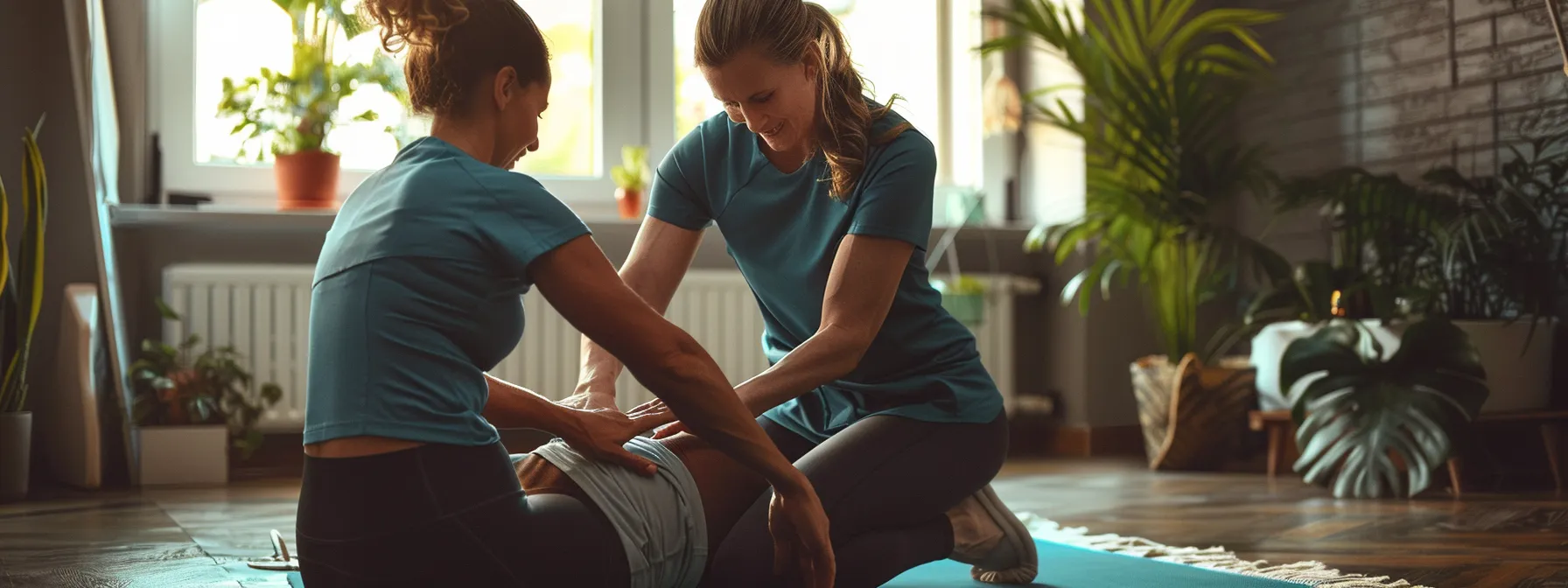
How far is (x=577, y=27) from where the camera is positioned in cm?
448

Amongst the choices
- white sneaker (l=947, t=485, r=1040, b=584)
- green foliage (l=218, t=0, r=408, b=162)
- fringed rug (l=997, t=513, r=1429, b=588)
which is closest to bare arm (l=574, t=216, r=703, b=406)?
white sneaker (l=947, t=485, r=1040, b=584)

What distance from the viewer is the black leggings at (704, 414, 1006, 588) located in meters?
1.58

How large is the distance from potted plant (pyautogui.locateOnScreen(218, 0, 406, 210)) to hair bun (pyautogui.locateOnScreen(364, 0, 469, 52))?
2.77 metres

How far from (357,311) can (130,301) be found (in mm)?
3111

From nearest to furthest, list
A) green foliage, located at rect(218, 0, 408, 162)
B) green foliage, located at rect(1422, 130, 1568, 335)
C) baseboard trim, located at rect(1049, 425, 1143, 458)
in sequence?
green foliage, located at rect(1422, 130, 1568, 335) < green foliage, located at rect(218, 0, 408, 162) < baseboard trim, located at rect(1049, 425, 1143, 458)

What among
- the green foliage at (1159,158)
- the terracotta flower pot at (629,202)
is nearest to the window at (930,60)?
the terracotta flower pot at (629,202)

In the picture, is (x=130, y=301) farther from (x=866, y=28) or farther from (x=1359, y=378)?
(x=1359, y=378)

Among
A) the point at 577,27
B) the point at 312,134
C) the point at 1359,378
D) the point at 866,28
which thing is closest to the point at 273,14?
the point at 312,134

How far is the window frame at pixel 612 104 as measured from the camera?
4055 millimetres

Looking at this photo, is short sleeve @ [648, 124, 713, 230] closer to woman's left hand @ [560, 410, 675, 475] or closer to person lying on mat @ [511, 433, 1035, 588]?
person lying on mat @ [511, 433, 1035, 588]

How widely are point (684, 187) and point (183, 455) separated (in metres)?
2.29

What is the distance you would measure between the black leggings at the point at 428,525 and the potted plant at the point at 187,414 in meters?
2.59

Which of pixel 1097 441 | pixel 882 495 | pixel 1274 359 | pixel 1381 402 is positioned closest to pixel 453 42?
pixel 882 495

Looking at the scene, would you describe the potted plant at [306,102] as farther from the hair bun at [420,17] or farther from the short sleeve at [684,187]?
the hair bun at [420,17]
